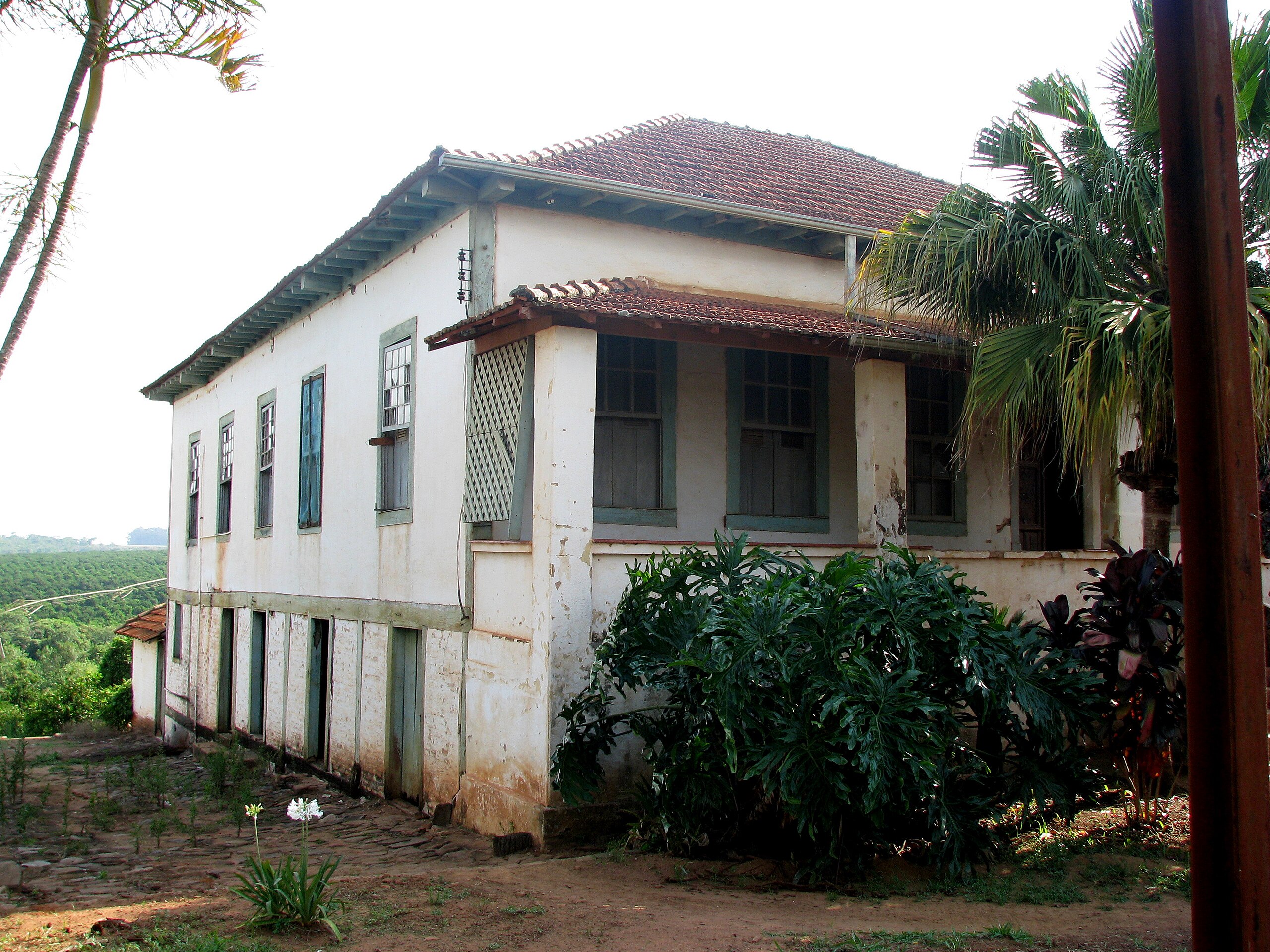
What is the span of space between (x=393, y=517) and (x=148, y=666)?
14.1 metres

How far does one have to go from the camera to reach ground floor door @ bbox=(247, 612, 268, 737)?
1562 centimetres

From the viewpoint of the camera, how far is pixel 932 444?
12023 mm

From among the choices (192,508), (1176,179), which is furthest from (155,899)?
(192,508)

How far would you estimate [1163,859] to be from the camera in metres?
6.71

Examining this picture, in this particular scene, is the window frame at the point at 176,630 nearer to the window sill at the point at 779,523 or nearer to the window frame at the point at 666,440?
the window frame at the point at 666,440

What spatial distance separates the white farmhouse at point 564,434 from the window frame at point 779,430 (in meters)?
0.03

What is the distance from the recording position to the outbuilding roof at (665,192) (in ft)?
31.8

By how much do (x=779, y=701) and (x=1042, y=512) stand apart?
7839 mm

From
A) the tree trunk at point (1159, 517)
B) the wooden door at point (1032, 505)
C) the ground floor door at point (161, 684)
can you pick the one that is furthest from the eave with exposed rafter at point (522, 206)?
the ground floor door at point (161, 684)

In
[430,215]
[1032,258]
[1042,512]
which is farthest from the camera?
[1042,512]

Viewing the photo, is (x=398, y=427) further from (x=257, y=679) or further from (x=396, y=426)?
(x=257, y=679)

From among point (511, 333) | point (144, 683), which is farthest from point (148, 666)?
point (511, 333)

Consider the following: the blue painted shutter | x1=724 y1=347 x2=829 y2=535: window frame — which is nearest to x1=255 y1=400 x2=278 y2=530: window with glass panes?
the blue painted shutter

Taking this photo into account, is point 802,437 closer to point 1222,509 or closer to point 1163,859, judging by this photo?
point 1163,859
